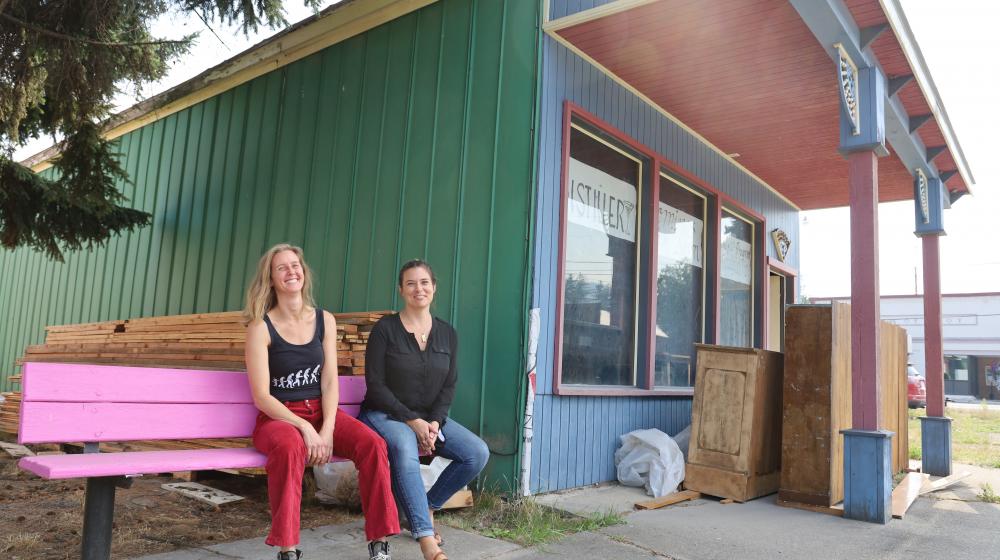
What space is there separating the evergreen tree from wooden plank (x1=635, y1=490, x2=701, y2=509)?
15.5ft

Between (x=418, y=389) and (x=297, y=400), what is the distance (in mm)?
693

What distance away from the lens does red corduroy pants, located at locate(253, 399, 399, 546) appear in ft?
10.5

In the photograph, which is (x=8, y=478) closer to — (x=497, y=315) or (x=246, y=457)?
(x=246, y=457)

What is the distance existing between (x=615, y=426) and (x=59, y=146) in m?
6.01

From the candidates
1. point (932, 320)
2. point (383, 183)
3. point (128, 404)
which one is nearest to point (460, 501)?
point (128, 404)

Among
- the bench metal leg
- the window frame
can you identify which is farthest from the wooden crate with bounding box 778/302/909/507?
the bench metal leg

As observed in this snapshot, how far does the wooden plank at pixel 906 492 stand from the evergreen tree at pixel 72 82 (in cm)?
603

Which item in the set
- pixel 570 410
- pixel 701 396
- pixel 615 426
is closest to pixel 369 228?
pixel 570 410

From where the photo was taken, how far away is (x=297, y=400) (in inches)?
149

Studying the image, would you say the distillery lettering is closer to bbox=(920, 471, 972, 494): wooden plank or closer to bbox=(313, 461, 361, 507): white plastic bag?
bbox=(313, 461, 361, 507): white plastic bag

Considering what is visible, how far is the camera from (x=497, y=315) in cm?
542

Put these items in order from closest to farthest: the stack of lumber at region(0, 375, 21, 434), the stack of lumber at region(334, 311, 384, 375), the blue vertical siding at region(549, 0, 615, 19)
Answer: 1. the stack of lumber at region(334, 311, 384, 375)
2. the blue vertical siding at region(549, 0, 615, 19)
3. the stack of lumber at region(0, 375, 21, 434)

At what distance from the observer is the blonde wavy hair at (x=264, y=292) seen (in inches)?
147

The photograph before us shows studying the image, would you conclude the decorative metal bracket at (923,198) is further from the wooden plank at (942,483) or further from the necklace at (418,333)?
the necklace at (418,333)
